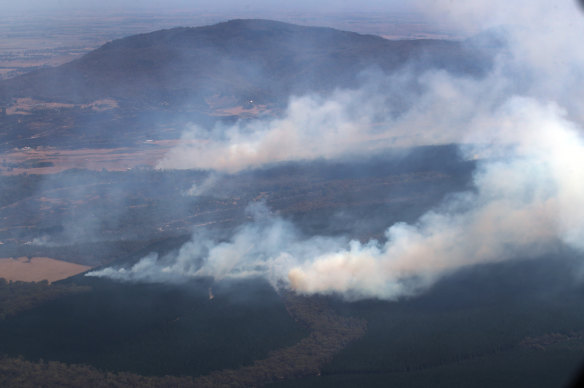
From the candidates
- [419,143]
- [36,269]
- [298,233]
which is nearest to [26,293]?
[36,269]

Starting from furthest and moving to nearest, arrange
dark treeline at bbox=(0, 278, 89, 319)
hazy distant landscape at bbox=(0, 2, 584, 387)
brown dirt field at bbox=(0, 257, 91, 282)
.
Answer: brown dirt field at bbox=(0, 257, 91, 282) → dark treeline at bbox=(0, 278, 89, 319) → hazy distant landscape at bbox=(0, 2, 584, 387)

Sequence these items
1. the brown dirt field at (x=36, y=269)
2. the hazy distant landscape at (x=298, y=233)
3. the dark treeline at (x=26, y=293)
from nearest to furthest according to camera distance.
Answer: the hazy distant landscape at (x=298, y=233), the dark treeline at (x=26, y=293), the brown dirt field at (x=36, y=269)

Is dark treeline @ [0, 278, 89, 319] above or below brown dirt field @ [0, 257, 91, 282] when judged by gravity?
below

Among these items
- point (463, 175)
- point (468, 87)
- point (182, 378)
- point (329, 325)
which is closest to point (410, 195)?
point (463, 175)

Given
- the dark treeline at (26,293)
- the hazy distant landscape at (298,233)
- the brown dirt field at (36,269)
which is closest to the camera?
the hazy distant landscape at (298,233)

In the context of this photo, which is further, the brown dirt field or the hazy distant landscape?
the brown dirt field

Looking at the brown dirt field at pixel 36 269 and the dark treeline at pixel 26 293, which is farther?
the brown dirt field at pixel 36 269

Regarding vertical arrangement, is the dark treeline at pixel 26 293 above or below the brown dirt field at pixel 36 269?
below
